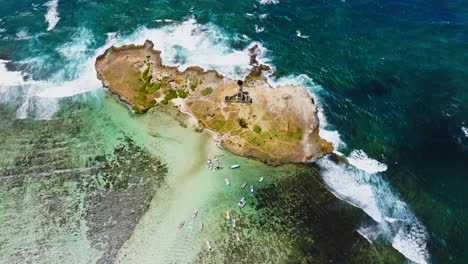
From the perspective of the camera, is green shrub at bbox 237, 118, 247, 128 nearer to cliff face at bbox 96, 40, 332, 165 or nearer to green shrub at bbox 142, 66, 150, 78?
cliff face at bbox 96, 40, 332, 165

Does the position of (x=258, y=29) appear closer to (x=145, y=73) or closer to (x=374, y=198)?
(x=145, y=73)

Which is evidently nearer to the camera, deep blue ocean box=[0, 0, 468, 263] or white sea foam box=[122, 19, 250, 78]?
deep blue ocean box=[0, 0, 468, 263]

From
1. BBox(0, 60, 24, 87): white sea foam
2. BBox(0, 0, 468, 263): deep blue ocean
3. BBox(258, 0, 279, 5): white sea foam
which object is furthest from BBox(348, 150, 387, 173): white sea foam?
BBox(0, 60, 24, 87): white sea foam

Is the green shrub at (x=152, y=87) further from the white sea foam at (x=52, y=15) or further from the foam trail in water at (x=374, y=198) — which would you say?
the foam trail in water at (x=374, y=198)

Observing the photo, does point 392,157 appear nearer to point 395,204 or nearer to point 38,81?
point 395,204

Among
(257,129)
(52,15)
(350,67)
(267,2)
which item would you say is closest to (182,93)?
(257,129)

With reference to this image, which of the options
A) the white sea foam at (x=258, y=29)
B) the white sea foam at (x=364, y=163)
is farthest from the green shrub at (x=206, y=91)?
the white sea foam at (x=364, y=163)
